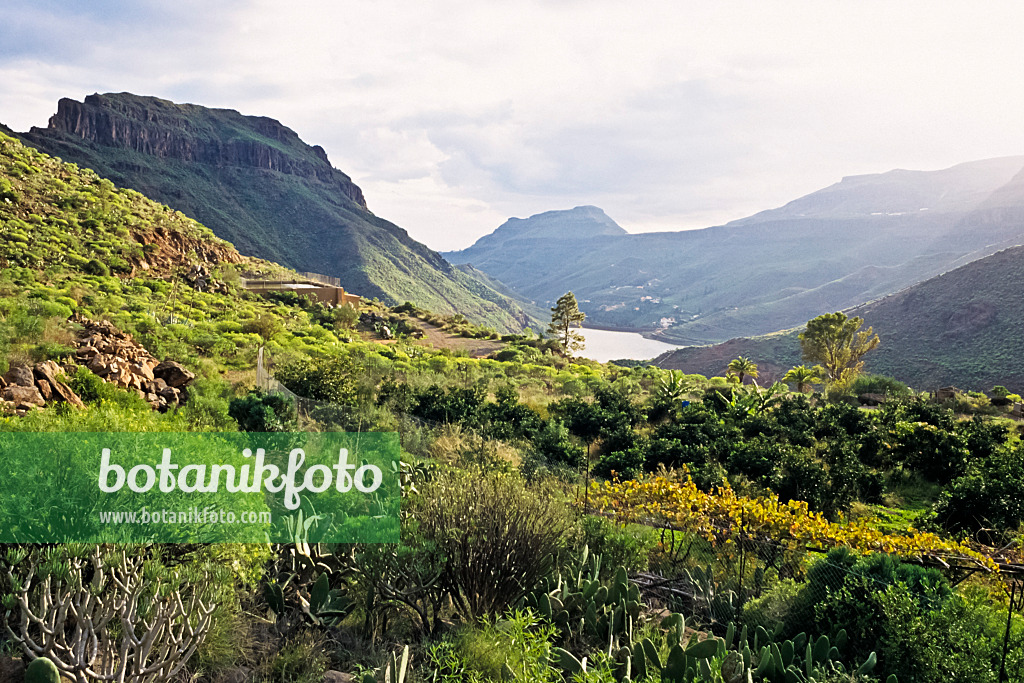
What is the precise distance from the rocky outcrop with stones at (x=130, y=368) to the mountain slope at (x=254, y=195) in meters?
56.6

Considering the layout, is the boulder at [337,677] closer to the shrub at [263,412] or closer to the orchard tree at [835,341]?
the shrub at [263,412]

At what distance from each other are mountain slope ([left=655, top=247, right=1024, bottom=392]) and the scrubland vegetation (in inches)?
1353

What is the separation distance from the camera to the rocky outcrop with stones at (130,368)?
11.0 meters

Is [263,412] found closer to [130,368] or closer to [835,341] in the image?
[130,368]

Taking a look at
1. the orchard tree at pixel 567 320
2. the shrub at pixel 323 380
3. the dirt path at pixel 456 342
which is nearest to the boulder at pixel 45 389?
the shrub at pixel 323 380

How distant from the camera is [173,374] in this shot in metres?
12.6

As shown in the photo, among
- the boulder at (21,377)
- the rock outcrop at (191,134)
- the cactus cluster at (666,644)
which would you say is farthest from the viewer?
the rock outcrop at (191,134)

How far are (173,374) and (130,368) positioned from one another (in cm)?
95

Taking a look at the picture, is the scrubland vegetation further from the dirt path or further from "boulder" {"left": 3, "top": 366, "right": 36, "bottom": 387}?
the dirt path

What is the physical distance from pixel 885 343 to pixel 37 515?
64.0m

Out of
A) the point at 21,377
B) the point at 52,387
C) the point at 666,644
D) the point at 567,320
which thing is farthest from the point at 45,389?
the point at 567,320

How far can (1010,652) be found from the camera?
469 centimetres

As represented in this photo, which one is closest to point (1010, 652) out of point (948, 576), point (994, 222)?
point (948, 576)

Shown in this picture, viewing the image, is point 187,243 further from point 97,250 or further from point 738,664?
point 738,664
